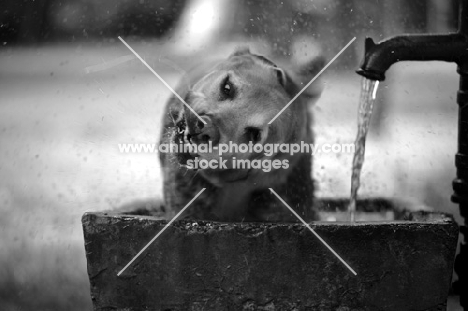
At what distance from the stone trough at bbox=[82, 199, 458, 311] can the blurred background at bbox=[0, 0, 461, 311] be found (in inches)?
36.3

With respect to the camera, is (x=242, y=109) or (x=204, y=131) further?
(x=242, y=109)

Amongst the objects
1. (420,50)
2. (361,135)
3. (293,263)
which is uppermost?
(420,50)

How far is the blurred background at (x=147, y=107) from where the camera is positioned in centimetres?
326

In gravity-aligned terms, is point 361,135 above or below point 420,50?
below

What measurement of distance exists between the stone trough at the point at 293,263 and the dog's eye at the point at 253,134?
22.9 inches

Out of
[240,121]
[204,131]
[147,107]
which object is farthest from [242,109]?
[147,107]

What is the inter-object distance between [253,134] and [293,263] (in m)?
0.71

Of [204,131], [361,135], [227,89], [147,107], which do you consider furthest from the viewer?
[147,107]

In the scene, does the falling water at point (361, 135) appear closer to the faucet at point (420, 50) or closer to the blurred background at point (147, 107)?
the faucet at point (420, 50)

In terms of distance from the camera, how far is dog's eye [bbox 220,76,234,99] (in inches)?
100

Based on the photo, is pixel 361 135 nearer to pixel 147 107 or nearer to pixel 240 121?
pixel 240 121

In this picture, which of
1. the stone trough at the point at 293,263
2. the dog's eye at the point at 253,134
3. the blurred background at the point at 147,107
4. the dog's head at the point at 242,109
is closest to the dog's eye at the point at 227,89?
the dog's head at the point at 242,109

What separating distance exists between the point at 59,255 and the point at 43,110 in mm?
1156

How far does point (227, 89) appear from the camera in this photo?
8.42 feet
